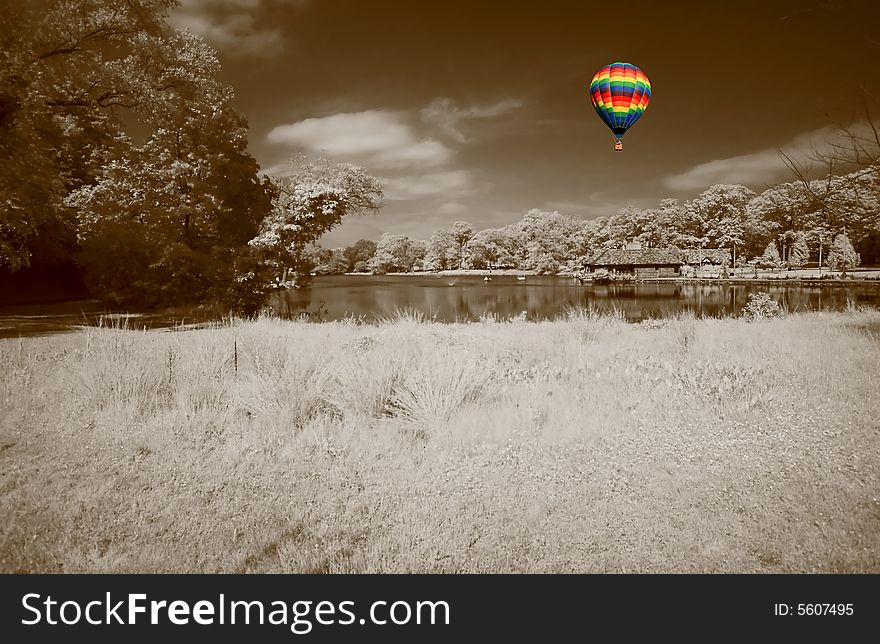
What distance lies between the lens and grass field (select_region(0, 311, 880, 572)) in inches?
151

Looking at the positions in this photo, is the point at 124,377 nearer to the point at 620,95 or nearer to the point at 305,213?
the point at 305,213

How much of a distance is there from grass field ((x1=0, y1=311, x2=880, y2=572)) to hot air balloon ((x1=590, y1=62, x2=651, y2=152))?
1894 centimetres

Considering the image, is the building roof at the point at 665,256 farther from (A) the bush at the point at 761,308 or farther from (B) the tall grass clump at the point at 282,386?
(B) the tall grass clump at the point at 282,386

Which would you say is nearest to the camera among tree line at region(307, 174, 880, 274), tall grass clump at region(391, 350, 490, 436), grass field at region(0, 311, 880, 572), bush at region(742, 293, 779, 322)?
grass field at region(0, 311, 880, 572)

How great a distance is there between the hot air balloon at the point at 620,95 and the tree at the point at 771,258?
73156mm

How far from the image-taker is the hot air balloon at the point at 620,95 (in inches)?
979

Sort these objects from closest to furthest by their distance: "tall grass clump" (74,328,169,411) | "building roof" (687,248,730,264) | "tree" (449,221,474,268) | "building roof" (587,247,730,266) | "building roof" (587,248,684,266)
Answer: "tall grass clump" (74,328,169,411) → "building roof" (687,248,730,264) → "building roof" (587,247,730,266) → "building roof" (587,248,684,266) → "tree" (449,221,474,268)

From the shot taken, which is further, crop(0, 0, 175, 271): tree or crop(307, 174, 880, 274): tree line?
crop(307, 174, 880, 274): tree line

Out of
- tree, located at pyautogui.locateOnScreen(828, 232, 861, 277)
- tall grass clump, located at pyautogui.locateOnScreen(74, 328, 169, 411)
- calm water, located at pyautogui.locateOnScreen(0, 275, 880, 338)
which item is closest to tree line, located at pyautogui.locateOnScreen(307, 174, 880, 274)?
tree, located at pyautogui.locateOnScreen(828, 232, 861, 277)

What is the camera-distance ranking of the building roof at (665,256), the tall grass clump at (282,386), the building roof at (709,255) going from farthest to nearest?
the building roof at (665,256) < the building roof at (709,255) < the tall grass clump at (282,386)

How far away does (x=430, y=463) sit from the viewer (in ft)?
18.2

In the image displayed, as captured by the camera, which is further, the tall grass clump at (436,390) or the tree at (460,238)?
the tree at (460,238)

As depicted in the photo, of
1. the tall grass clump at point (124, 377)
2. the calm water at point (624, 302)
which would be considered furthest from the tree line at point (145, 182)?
the tall grass clump at point (124, 377)

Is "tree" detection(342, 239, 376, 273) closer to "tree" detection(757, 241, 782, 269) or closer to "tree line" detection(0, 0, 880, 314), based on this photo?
"tree" detection(757, 241, 782, 269)
